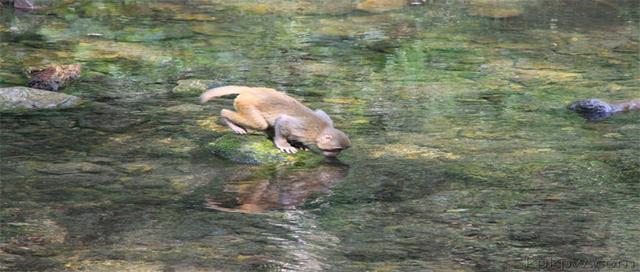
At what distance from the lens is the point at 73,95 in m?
8.07

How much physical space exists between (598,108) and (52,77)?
13.7ft

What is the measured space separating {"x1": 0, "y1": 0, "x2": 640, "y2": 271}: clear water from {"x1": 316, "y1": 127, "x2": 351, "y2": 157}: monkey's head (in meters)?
0.12

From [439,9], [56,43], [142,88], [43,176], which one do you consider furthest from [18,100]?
[439,9]

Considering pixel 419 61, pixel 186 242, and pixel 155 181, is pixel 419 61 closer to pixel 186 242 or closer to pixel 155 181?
pixel 155 181

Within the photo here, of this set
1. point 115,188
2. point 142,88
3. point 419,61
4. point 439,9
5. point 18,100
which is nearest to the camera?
point 115,188

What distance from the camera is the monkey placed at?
7.70m

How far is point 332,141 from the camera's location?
6.24 m

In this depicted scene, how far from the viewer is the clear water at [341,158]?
15.8 feet

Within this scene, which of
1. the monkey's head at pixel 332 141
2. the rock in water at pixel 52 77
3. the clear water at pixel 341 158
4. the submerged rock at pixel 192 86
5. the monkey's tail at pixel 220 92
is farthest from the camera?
the submerged rock at pixel 192 86

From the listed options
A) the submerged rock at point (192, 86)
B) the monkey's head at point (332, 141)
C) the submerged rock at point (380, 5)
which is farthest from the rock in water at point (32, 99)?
the submerged rock at point (380, 5)

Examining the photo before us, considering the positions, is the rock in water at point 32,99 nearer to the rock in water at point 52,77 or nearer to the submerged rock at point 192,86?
the rock in water at point 52,77

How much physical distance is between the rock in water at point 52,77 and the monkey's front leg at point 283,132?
2.57 metres

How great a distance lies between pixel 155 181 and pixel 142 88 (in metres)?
2.68

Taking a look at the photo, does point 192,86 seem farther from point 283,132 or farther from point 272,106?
point 283,132
